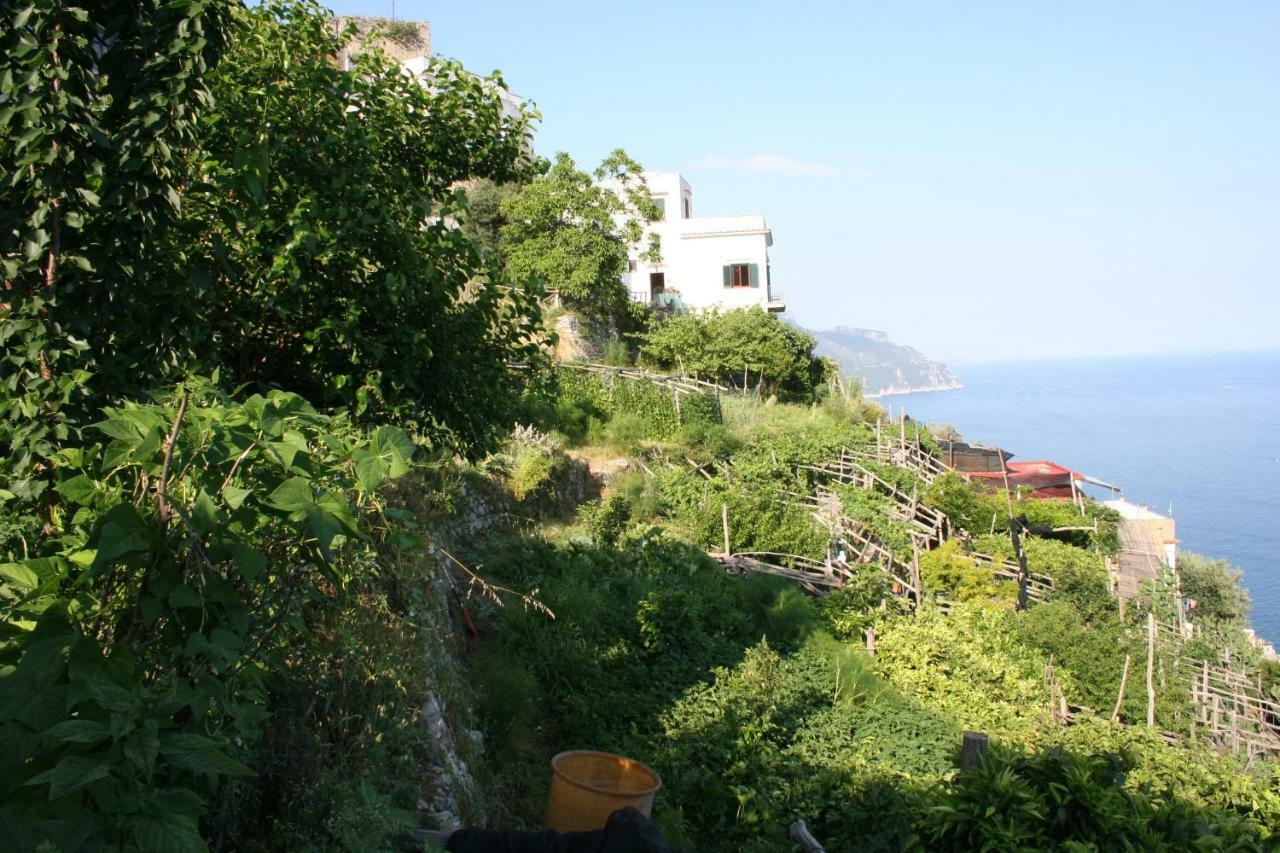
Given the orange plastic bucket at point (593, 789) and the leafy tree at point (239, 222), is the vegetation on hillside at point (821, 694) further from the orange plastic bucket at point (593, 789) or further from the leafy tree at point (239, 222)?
the leafy tree at point (239, 222)

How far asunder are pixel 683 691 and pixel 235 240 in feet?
18.2

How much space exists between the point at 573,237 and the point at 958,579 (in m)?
14.3

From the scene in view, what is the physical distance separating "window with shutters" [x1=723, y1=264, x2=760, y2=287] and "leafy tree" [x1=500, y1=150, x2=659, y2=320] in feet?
34.3

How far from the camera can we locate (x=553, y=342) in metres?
6.93

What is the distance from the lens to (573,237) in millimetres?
25188

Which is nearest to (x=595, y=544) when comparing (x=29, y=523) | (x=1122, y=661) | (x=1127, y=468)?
(x=1122, y=661)

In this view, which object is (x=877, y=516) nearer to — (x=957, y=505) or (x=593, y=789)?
(x=957, y=505)

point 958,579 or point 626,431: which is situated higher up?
point 626,431

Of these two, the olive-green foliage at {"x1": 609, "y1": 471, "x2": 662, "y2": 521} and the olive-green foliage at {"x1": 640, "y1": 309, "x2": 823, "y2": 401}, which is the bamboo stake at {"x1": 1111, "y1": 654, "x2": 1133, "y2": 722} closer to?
the olive-green foliage at {"x1": 609, "y1": 471, "x2": 662, "y2": 521}

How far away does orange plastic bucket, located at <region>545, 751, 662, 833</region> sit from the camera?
5367 millimetres

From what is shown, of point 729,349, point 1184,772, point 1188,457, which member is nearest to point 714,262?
point 729,349

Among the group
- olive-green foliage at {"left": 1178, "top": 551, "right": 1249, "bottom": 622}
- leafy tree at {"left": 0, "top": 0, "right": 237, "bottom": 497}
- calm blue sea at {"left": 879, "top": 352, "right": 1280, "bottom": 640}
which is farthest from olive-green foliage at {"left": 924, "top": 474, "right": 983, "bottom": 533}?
leafy tree at {"left": 0, "top": 0, "right": 237, "bottom": 497}

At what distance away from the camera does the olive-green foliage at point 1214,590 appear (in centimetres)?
2836

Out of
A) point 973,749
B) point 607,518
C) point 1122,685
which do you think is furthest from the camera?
point 607,518
